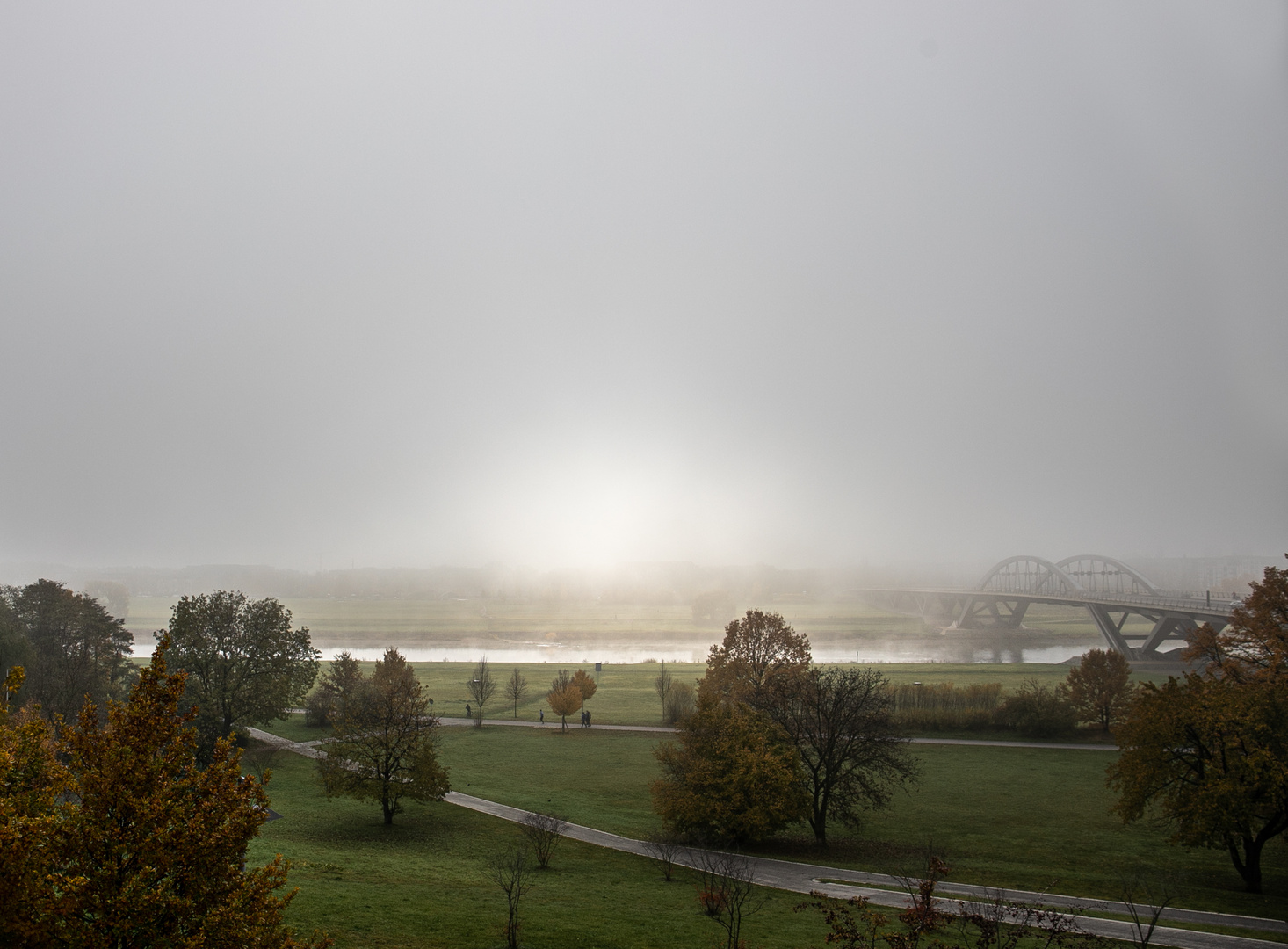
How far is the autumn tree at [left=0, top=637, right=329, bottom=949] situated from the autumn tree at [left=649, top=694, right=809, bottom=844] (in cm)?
2248

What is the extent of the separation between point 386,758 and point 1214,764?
3169cm

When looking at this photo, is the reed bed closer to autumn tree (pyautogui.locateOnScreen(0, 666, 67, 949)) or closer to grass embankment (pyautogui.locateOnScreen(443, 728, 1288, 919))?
grass embankment (pyautogui.locateOnScreen(443, 728, 1288, 919))

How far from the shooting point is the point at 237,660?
151 ft

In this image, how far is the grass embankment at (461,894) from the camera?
17797mm

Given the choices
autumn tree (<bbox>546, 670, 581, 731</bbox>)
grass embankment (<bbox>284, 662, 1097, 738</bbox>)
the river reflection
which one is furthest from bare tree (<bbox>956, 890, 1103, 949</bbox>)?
the river reflection

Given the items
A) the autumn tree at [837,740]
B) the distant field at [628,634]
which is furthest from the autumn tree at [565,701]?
the distant field at [628,634]

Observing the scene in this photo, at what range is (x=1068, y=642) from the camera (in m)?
126

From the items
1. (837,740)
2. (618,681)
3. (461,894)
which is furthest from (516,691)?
(461,894)

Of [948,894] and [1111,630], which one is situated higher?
[1111,630]

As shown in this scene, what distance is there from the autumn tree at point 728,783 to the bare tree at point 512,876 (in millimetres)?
6591

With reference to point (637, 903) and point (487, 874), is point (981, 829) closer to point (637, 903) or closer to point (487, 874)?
point (637, 903)

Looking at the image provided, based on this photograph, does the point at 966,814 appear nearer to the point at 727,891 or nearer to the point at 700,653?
the point at 727,891

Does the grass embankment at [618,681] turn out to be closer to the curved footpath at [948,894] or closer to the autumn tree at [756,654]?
the autumn tree at [756,654]

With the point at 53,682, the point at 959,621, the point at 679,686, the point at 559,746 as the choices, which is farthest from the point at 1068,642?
the point at 53,682
